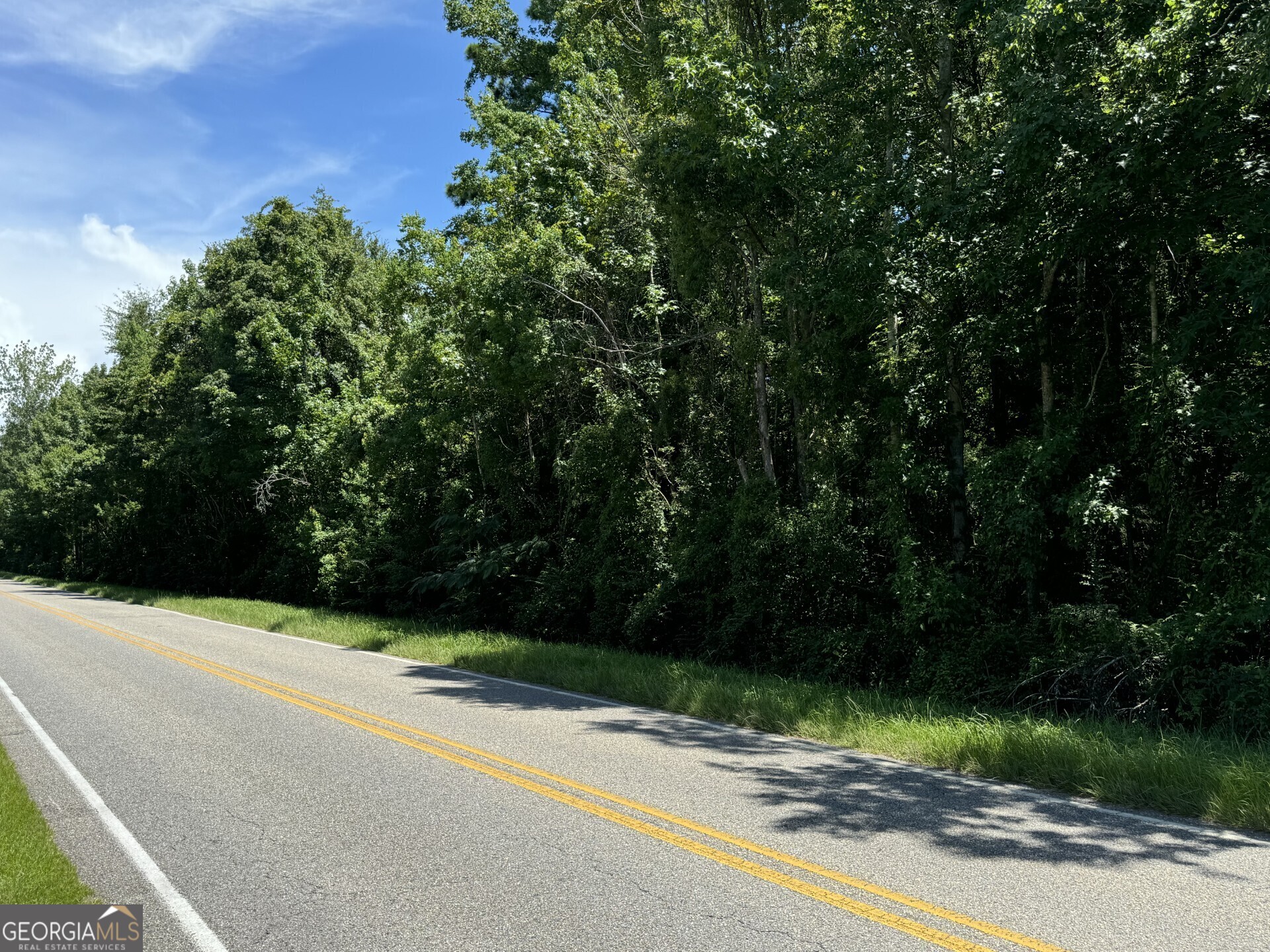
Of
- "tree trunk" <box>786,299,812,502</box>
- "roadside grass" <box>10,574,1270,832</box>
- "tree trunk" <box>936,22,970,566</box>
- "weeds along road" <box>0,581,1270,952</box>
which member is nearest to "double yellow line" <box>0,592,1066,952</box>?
"weeds along road" <box>0,581,1270,952</box>

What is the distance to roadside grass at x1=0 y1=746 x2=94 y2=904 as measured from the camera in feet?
15.6

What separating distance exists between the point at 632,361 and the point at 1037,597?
8.67 m

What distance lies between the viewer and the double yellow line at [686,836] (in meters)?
4.13

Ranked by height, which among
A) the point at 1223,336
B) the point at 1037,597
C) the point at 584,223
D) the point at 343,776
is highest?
the point at 584,223

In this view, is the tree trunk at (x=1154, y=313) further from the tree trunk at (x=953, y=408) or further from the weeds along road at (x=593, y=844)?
the weeds along road at (x=593, y=844)

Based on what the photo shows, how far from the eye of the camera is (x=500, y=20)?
1109 inches

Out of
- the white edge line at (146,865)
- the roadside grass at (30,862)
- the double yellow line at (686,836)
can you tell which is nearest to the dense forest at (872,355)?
the double yellow line at (686,836)

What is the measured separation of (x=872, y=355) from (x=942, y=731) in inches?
253

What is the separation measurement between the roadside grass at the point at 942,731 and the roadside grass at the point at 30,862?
234 inches

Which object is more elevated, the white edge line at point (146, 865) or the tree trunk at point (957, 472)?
the tree trunk at point (957, 472)

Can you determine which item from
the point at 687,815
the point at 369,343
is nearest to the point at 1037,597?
the point at 687,815

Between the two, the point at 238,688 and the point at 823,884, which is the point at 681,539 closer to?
the point at 238,688

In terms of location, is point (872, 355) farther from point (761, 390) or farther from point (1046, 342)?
point (761, 390)

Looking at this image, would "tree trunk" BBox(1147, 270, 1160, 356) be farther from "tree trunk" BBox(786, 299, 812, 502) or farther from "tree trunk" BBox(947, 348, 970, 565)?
"tree trunk" BBox(786, 299, 812, 502)
